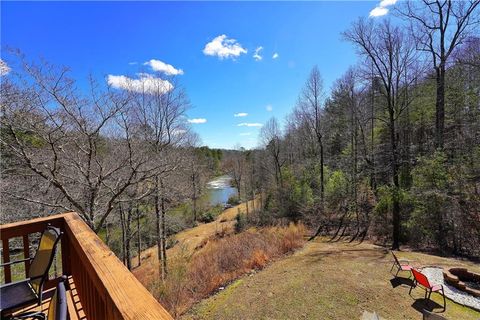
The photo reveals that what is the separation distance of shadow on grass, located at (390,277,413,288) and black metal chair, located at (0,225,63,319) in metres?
7.58

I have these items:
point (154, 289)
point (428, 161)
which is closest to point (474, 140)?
point (428, 161)

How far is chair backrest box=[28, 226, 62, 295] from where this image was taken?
1.81m

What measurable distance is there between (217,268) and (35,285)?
740 cm

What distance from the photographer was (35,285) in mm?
1999

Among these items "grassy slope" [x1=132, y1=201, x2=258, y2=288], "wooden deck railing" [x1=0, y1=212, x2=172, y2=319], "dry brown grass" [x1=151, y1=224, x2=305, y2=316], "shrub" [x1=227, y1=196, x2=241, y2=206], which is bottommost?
"grassy slope" [x1=132, y1=201, x2=258, y2=288]

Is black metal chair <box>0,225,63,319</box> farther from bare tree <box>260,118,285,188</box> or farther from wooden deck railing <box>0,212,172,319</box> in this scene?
bare tree <box>260,118,285,188</box>

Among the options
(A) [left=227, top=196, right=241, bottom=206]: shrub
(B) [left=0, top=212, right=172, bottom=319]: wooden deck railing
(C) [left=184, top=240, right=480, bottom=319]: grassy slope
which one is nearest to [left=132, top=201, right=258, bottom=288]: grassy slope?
(A) [left=227, top=196, right=241, bottom=206]: shrub

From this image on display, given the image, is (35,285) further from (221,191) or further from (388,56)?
(221,191)

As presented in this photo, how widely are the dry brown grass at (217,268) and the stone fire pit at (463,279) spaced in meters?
5.12

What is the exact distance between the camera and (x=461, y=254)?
9.36m

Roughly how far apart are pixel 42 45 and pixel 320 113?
1658 centimetres

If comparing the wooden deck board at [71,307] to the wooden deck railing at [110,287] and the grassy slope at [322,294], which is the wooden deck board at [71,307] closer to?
the wooden deck railing at [110,287]

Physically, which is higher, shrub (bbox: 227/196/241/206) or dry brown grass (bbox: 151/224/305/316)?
dry brown grass (bbox: 151/224/305/316)

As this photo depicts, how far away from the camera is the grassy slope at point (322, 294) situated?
18.0ft
